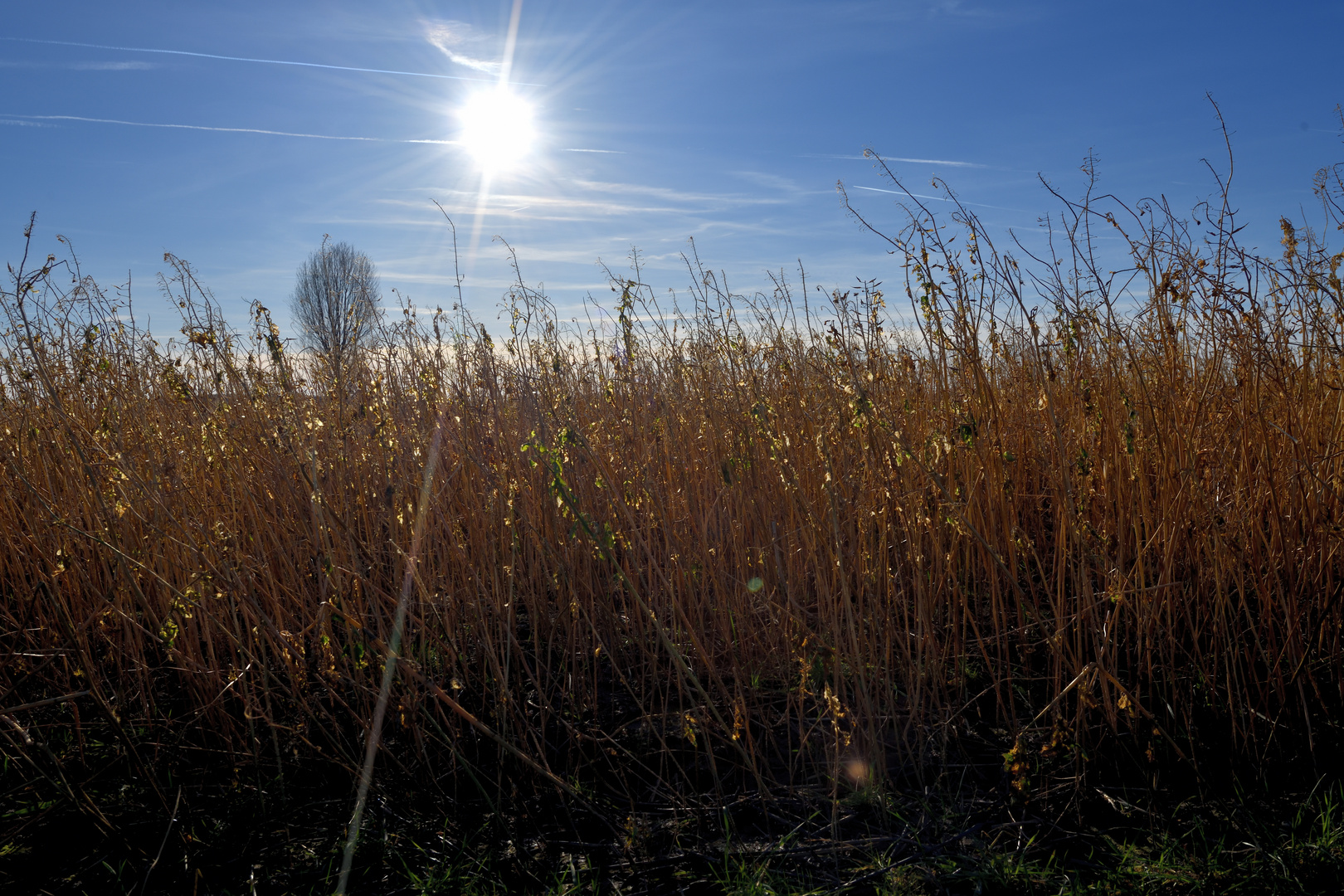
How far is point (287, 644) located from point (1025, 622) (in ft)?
5.90

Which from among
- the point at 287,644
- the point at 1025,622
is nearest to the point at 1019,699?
the point at 1025,622

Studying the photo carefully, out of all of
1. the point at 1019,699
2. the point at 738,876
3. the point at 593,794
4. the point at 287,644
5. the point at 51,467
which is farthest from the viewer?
the point at 51,467

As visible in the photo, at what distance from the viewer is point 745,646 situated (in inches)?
71.9

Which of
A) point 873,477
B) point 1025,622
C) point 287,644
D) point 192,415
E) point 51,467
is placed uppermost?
point 192,415

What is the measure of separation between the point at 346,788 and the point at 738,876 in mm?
927

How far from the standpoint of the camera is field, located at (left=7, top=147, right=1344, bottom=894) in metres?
1.38

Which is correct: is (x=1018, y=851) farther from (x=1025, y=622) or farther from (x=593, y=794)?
(x=593, y=794)

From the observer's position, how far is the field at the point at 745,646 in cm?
138

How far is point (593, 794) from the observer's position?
1.59 meters

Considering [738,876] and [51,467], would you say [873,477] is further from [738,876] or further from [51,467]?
[51,467]

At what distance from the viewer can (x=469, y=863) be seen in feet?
4.51

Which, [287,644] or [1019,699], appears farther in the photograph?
[1019,699]

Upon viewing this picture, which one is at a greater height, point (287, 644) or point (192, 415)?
point (192, 415)

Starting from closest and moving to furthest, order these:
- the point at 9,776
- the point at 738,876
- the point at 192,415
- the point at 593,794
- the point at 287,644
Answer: the point at 738,876
the point at 287,644
the point at 593,794
the point at 9,776
the point at 192,415
